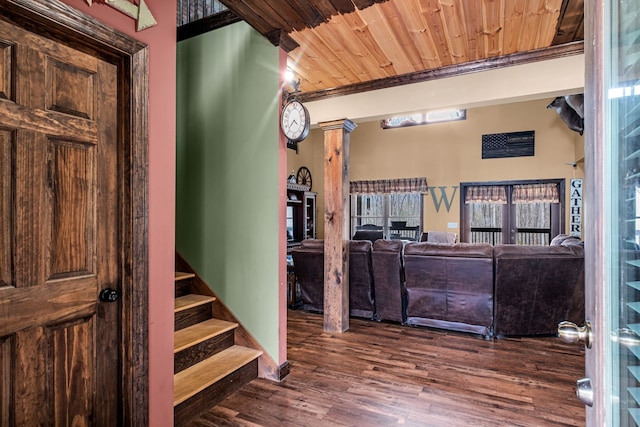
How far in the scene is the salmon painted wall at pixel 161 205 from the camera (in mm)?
1640

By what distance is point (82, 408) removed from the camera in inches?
58.0

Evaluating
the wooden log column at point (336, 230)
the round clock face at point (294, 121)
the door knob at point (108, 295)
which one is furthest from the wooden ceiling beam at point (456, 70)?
the door knob at point (108, 295)

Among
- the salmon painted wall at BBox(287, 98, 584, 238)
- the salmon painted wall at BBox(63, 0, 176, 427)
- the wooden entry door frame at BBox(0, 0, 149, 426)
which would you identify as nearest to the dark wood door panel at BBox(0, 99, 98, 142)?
the wooden entry door frame at BBox(0, 0, 149, 426)

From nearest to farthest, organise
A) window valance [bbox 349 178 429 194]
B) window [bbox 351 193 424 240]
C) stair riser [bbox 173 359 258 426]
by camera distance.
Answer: stair riser [bbox 173 359 258 426] → window valance [bbox 349 178 429 194] → window [bbox 351 193 424 240]

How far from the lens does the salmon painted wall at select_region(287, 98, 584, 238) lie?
23.4 feet

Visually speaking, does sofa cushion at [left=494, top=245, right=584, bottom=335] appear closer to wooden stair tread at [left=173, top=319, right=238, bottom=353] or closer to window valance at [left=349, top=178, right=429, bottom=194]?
wooden stair tread at [left=173, top=319, right=238, bottom=353]

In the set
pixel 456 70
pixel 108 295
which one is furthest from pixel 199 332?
pixel 456 70

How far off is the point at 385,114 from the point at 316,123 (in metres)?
0.79

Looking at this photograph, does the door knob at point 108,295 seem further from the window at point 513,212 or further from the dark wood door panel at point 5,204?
the window at point 513,212

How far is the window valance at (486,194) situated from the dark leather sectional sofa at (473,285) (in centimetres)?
426

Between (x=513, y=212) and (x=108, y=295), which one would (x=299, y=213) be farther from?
(x=108, y=295)

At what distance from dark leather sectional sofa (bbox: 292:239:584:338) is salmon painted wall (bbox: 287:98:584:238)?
14.5ft

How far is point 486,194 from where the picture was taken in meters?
7.64

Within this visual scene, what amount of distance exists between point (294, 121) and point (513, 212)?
663 centimetres
